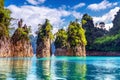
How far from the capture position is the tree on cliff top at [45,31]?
117 m

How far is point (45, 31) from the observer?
118m

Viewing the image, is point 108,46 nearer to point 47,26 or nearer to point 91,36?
point 91,36

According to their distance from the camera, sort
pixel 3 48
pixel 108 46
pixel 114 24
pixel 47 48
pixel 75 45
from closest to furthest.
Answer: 1. pixel 3 48
2. pixel 47 48
3. pixel 75 45
4. pixel 108 46
5. pixel 114 24

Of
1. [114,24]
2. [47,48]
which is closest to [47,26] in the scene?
[47,48]

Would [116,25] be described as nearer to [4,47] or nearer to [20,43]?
[20,43]

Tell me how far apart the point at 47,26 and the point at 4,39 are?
75.2 ft

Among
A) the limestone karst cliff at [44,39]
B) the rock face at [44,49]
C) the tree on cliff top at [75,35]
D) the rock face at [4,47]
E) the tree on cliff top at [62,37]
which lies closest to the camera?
the rock face at [4,47]

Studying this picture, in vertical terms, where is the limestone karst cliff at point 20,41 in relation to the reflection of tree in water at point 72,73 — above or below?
above

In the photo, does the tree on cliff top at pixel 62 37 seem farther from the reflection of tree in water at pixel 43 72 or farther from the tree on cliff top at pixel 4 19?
the reflection of tree in water at pixel 43 72

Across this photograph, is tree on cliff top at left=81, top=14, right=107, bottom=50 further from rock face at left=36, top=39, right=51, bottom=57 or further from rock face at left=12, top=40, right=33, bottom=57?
rock face at left=12, top=40, right=33, bottom=57

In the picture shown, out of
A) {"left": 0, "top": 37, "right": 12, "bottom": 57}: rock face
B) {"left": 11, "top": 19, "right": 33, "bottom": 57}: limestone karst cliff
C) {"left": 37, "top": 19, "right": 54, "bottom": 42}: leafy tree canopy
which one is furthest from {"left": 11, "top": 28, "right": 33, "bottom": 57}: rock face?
{"left": 0, "top": 37, "right": 12, "bottom": 57}: rock face

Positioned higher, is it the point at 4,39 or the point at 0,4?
the point at 0,4

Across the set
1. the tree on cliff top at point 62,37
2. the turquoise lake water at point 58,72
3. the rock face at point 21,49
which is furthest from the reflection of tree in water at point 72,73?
the tree on cliff top at point 62,37

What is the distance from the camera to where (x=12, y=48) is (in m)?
113
